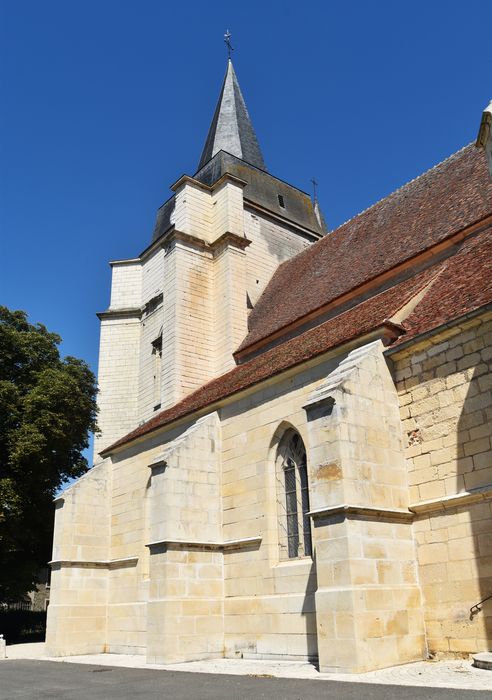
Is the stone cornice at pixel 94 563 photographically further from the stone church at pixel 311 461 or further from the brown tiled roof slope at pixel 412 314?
the brown tiled roof slope at pixel 412 314

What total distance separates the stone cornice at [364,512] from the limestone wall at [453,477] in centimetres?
26

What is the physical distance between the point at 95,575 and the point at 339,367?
9355mm

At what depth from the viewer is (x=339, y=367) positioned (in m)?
10.1

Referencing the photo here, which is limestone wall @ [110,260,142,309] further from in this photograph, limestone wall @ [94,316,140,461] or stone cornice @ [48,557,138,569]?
stone cornice @ [48,557,138,569]

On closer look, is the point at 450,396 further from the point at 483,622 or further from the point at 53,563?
the point at 53,563

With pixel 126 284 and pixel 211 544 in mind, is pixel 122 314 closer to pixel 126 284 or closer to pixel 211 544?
pixel 126 284

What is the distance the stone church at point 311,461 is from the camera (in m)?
8.61

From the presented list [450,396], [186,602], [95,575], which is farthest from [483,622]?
[95,575]

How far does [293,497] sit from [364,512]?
285 centimetres

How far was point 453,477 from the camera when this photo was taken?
8.90 m

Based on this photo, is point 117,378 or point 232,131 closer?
point 117,378

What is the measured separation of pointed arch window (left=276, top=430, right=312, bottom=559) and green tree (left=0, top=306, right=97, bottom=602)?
916 cm

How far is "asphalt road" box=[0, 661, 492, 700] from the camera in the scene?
6.21m

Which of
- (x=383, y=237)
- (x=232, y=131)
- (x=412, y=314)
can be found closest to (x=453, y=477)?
(x=412, y=314)
